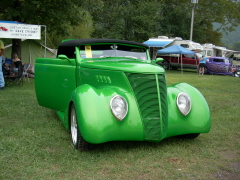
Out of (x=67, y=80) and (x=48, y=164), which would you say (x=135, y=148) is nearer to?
(x=48, y=164)

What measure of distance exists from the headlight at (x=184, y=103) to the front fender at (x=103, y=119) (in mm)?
795

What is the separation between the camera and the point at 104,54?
559 cm

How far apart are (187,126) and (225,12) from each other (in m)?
36.4

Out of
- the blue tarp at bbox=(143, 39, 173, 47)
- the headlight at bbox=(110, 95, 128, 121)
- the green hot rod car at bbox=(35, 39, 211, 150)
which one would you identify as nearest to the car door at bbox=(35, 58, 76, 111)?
the green hot rod car at bbox=(35, 39, 211, 150)

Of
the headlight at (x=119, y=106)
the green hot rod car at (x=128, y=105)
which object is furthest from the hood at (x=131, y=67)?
the headlight at (x=119, y=106)

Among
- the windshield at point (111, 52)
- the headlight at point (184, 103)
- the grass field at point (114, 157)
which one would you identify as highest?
the windshield at point (111, 52)

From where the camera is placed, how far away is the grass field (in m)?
3.59

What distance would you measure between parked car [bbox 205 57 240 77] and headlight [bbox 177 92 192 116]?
1944 cm

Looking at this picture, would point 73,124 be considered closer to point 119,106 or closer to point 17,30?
point 119,106

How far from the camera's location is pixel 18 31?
1124cm

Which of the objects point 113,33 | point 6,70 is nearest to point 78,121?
point 6,70

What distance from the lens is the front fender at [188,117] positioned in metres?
4.52

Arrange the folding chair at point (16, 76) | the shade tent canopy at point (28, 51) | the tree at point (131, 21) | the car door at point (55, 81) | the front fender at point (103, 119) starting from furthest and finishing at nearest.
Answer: the tree at point (131, 21) < the shade tent canopy at point (28, 51) < the folding chair at point (16, 76) < the car door at point (55, 81) < the front fender at point (103, 119)

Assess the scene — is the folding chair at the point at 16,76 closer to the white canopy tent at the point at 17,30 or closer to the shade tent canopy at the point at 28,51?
the white canopy tent at the point at 17,30
